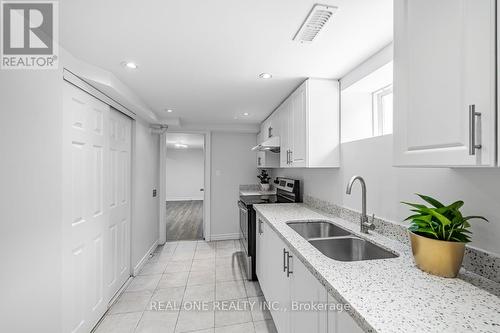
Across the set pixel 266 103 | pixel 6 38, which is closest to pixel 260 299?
pixel 266 103

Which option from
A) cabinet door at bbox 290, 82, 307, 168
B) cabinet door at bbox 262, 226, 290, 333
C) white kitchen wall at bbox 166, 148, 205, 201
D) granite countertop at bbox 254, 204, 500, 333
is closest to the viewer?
granite countertop at bbox 254, 204, 500, 333

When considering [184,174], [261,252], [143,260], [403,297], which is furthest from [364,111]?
[184,174]

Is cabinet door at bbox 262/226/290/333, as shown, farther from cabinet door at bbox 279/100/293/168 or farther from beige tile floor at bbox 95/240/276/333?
cabinet door at bbox 279/100/293/168

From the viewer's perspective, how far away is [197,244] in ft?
13.2

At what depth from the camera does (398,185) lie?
4.67 feet

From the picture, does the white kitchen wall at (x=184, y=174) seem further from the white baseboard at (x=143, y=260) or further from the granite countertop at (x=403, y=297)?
the granite countertop at (x=403, y=297)

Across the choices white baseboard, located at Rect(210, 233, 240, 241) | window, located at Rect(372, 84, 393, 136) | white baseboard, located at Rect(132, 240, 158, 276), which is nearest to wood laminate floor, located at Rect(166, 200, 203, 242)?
white baseboard, located at Rect(210, 233, 240, 241)

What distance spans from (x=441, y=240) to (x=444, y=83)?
0.63 m

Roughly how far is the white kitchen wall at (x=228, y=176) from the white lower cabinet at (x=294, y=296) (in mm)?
2209

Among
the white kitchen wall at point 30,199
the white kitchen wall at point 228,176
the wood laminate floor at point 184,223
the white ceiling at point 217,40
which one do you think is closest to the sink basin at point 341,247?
the white ceiling at point 217,40

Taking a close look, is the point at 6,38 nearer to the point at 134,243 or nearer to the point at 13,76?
the point at 13,76

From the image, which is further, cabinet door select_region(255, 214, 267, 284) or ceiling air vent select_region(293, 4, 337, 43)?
cabinet door select_region(255, 214, 267, 284)

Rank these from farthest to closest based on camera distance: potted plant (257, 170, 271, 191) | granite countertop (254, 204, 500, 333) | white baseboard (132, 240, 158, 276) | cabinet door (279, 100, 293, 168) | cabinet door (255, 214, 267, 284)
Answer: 1. potted plant (257, 170, 271, 191)
2. white baseboard (132, 240, 158, 276)
3. cabinet door (279, 100, 293, 168)
4. cabinet door (255, 214, 267, 284)
5. granite countertop (254, 204, 500, 333)

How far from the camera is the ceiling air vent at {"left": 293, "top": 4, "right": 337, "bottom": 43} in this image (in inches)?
43.2
